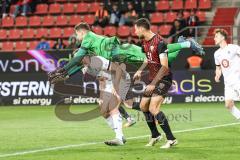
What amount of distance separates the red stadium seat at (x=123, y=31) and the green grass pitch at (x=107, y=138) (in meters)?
9.23

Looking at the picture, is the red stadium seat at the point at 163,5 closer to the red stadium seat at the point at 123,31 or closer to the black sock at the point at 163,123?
the red stadium seat at the point at 123,31

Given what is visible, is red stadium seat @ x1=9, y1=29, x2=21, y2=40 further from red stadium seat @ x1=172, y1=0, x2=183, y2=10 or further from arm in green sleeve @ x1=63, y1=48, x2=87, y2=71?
arm in green sleeve @ x1=63, y1=48, x2=87, y2=71

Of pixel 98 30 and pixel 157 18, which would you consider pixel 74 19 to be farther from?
pixel 157 18

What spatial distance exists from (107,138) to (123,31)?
16.5 meters

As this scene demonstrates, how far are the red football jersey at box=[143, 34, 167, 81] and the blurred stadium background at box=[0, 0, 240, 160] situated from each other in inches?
56.5

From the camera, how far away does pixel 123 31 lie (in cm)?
2995

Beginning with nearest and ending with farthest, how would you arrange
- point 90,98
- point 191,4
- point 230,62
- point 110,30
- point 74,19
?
point 230,62 → point 90,98 → point 110,30 → point 191,4 → point 74,19

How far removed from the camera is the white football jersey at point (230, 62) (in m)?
14.3

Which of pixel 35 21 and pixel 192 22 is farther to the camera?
pixel 35 21

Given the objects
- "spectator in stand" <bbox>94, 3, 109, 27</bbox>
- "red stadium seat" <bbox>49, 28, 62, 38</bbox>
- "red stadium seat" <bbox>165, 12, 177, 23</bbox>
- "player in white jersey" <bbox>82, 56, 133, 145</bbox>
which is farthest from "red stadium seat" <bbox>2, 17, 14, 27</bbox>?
"player in white jersey" <bbox>82, 56, 133, 145</bbox>

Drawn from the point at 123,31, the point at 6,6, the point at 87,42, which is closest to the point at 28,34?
the point at 6,6

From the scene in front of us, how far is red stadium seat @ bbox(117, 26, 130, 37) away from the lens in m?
29.8

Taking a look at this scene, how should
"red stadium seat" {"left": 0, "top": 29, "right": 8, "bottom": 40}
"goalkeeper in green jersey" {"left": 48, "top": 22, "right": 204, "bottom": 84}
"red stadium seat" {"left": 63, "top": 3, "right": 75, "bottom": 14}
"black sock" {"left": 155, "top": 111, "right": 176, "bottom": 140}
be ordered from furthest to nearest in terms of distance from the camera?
"red stadium seat" {"left": 63, "top": 3, "right": 75, "bottom": 14}, "red stadium seat" {"left": 0, "top": 29, "right": 8, "bottom": 40}, "goalkeeper in green jersey" {"left": 48, "top": 22, "right": 204, "bottom": 84}, "black sock" {"left": 155, "top": 111, "right": 176, "bottom": 140}

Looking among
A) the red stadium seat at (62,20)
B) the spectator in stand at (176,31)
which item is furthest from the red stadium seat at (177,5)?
the red stadium seat at (62,20)
